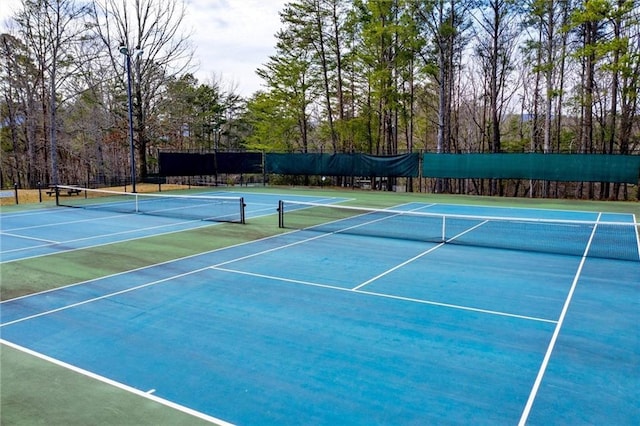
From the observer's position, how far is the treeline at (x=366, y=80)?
24062 mm

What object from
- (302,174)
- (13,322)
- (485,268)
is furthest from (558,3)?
(13,322)

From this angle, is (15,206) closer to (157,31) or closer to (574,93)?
(157,31)

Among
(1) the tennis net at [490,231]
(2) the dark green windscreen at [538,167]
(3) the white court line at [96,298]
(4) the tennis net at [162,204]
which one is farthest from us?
(2) the dark green windscreen at [538,167]

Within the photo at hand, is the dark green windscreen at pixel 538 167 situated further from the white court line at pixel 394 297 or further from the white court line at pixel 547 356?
the white court line at pixel 394 297

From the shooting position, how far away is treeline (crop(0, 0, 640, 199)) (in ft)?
78.9

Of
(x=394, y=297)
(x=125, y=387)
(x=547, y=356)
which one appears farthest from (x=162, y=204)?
(x=547, y=356)

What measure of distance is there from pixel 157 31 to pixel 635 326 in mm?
29362

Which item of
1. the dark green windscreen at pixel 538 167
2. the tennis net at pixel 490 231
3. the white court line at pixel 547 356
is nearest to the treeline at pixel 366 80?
the dark green windscreen at pixel 538 167

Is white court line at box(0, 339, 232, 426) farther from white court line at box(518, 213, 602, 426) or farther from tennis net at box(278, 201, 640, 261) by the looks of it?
tennis net at box(278, 201, 640, 261)

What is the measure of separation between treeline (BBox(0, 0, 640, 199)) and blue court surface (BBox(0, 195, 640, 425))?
18406 mm

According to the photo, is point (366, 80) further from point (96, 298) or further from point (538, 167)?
point (96, 298)

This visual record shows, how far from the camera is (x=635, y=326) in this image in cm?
542

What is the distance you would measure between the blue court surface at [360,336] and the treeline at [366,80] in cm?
1841

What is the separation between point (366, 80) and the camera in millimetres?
29078
